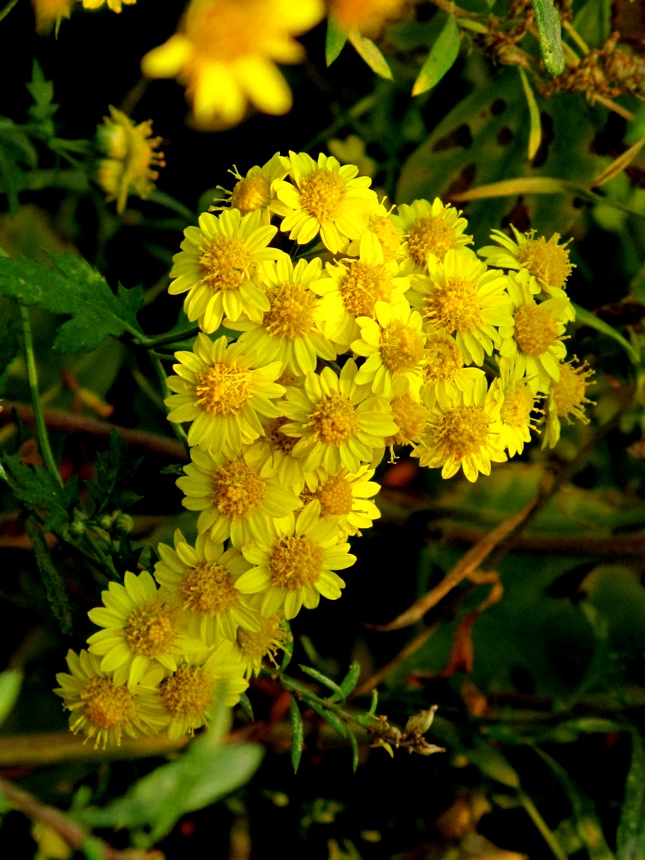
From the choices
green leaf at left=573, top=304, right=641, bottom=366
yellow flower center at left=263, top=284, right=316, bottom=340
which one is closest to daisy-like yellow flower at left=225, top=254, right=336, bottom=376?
yellow flower center at left=263, top=284, right=316, bottom=340

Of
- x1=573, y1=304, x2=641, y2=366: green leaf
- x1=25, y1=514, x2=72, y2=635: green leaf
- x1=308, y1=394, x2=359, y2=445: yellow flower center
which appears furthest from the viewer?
x1=573, y1=304, x2=641, y2=366: green leaf

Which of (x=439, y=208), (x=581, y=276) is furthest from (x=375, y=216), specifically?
(x=581, y=276)

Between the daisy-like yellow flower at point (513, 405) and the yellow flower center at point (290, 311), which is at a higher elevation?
the yellow flower center at point (290, 311)

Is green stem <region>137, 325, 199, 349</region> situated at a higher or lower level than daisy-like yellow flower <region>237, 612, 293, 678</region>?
higher

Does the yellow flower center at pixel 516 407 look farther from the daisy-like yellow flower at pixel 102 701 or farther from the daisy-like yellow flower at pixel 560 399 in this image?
the daisy-like yellow flower at pixel 102 701

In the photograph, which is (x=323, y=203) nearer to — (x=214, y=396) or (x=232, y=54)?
(x=214, y=396)

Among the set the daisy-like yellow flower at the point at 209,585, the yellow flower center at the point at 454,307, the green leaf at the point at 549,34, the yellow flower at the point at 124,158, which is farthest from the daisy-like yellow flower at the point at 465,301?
the yellow flower at the point at 124,158

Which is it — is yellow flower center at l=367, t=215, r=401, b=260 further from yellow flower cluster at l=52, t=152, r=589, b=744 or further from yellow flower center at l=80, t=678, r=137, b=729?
yellow flower center at l=80, t=678, r=137, b=729
